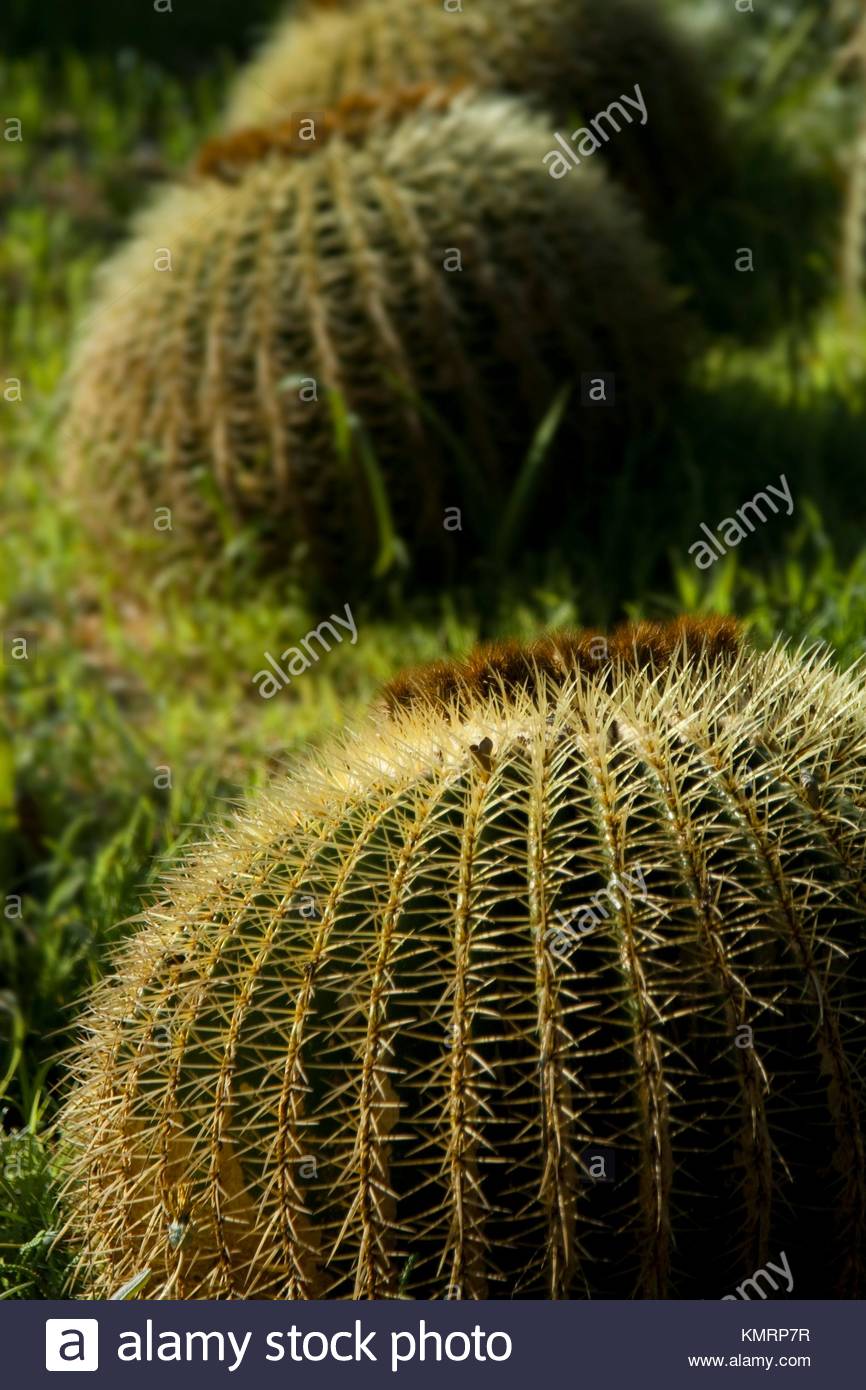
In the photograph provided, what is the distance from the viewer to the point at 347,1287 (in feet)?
6.76

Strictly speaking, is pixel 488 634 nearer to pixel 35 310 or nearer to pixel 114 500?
pixel 114 500

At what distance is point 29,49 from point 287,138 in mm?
3373

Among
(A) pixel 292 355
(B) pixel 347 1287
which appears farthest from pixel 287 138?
(B) pixel 347 1287

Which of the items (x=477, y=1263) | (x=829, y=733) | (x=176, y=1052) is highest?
(x=829, y=733)

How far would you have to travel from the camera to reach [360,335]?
13.7 feet
